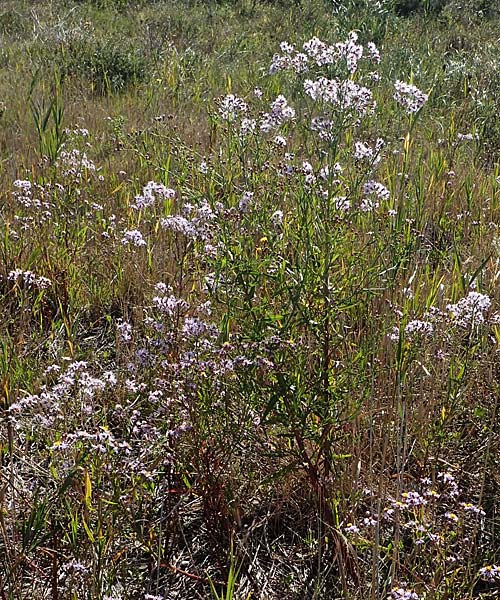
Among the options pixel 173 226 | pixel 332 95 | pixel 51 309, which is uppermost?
pixel 332 95

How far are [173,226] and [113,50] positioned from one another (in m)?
5.01

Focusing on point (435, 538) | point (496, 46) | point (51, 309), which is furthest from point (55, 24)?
point (435, 538)

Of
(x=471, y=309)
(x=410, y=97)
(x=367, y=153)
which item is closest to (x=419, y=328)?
(x=471, y=309)

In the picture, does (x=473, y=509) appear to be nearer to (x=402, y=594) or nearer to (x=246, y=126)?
(x=402, y=594)

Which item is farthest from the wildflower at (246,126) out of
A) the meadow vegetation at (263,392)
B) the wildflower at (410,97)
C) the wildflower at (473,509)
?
the wildflower at (473,509)

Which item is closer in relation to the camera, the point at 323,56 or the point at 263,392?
the point at 263,392

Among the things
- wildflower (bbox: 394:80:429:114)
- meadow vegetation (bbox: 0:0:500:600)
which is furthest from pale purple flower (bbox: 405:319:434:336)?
wildflower (bbox: 394:80:429:114)

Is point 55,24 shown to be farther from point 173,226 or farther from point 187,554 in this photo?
point 187,554

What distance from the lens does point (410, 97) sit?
2.26 meters

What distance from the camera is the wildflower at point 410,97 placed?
87.6 inches

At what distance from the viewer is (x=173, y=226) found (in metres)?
2.31

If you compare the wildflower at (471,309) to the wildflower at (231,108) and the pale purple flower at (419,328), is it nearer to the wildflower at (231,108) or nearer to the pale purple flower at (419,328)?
the pale purple flower at (419,328)

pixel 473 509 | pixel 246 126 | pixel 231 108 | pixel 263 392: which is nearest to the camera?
pixel 473 509

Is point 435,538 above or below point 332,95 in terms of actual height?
below
